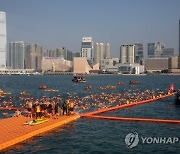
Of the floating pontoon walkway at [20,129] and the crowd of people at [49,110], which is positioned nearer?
the floating pontoon walkway at [20,129]

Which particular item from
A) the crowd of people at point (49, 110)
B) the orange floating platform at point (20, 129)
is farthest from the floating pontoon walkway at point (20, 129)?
the crowd of people at point (49, 110)

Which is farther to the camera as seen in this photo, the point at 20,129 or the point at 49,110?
the point at 49,110

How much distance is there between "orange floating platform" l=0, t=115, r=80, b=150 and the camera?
2995 centimetres

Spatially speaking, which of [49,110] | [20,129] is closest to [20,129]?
[20,129]

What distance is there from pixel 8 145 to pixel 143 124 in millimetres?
16958

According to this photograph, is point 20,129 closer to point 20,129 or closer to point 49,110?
point 20,129

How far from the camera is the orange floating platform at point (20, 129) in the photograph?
29.9 metres

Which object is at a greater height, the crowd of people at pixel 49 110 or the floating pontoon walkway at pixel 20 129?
the crowd of people at pixel 49 110

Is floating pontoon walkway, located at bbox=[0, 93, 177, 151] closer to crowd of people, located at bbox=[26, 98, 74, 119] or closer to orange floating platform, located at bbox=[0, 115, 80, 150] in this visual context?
orange floating platform, located at bbox=[0, 115, 80, 150]

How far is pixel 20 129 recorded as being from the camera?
111ft

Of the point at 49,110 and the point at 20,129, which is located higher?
the point at 49,110

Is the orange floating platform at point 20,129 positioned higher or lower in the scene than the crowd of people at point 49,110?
lower

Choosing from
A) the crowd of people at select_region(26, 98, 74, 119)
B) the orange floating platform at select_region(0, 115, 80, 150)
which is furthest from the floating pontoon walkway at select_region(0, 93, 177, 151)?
the crowd of people at select_region(26, 98, 74, 119)

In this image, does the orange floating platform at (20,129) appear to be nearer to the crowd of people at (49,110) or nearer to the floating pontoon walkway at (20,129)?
the floating pontoon walkway at (20,129)
